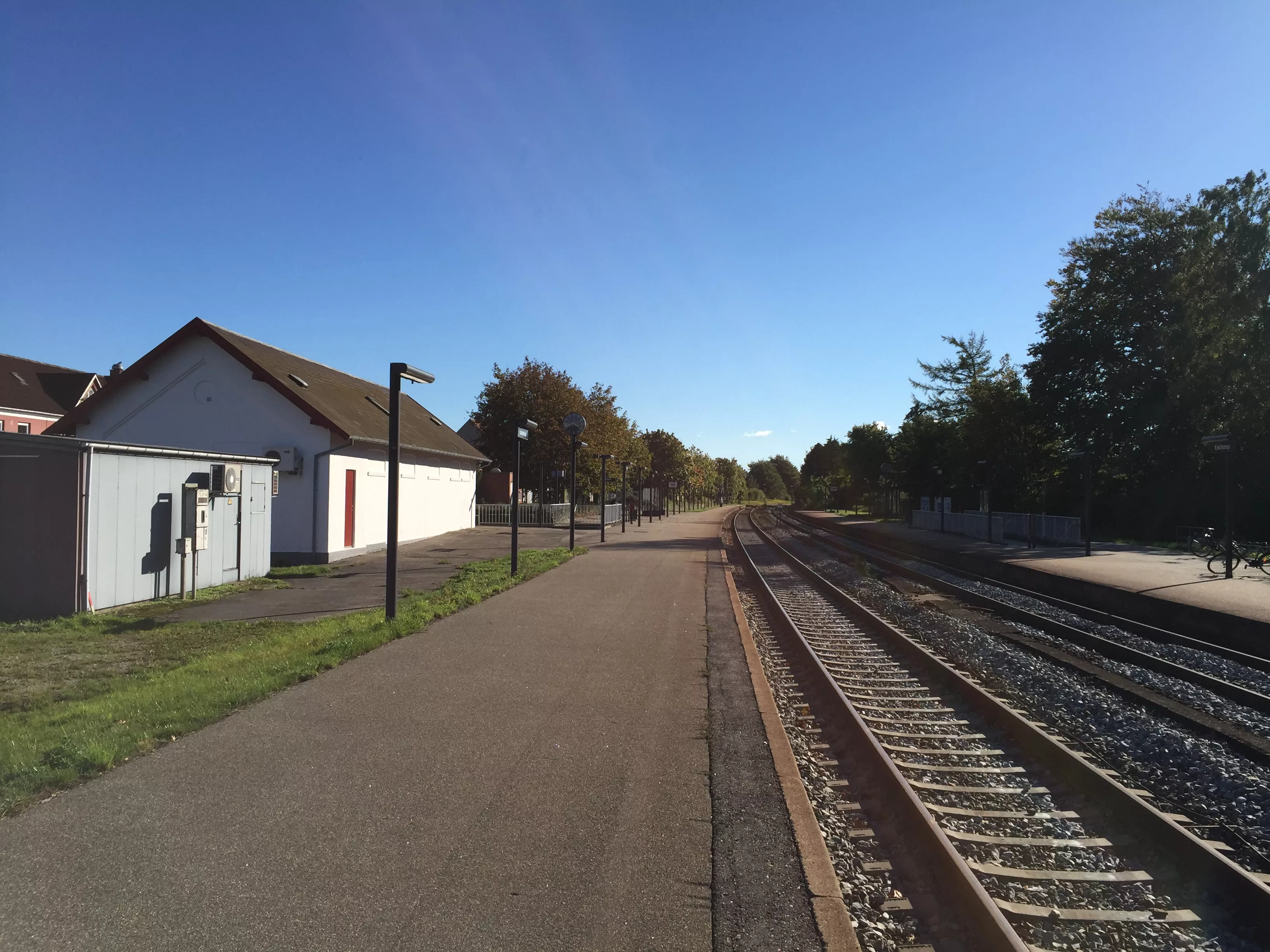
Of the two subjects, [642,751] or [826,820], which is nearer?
[826,820]

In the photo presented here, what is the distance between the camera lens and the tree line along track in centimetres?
718

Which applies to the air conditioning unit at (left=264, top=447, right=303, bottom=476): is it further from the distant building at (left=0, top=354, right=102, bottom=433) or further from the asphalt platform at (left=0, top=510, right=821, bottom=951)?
the distant building at (left=0, top=354, right=102, bottom=433)

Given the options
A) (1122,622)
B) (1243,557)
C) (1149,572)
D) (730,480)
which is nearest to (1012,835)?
(1122,622)

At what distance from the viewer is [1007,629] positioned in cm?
1238

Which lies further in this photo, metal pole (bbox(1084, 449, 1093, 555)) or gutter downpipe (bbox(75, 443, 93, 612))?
metal pole (bbox(1084, 449, 1093, 555))

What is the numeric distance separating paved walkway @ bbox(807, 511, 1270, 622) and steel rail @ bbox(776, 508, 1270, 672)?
2.81 ft

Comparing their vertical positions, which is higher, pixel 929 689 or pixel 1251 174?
pixel 1251 174

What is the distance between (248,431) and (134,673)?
13.8 metres

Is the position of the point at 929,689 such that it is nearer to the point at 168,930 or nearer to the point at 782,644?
the point at 782,644

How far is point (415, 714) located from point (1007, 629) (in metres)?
9.64

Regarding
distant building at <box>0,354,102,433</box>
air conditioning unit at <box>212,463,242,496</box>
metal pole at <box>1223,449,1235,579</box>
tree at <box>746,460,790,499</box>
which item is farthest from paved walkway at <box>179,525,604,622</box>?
tree at <box>746,460,790,499</box>

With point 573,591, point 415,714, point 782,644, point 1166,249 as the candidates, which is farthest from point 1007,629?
point 1166,249

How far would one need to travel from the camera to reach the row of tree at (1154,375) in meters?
31.8

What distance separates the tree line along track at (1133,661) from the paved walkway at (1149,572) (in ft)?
6.03
